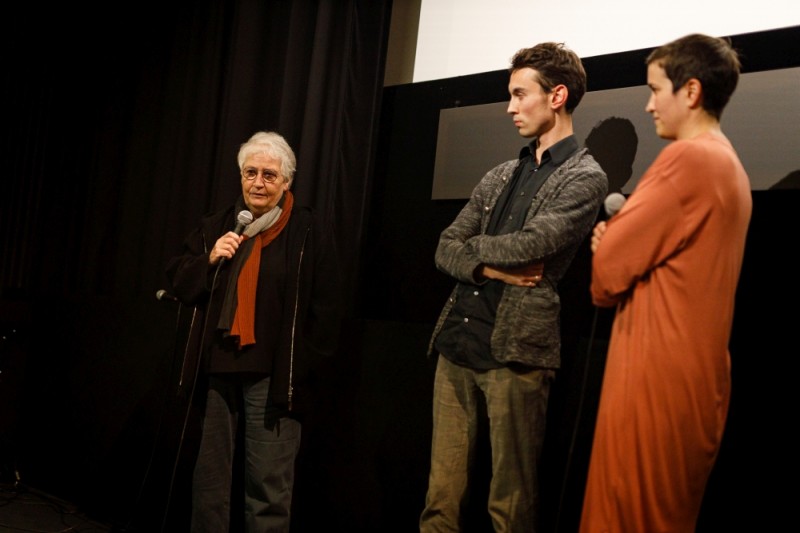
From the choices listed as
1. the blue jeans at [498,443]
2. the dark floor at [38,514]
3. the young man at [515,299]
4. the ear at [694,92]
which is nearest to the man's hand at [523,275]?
the young man at [515,299]

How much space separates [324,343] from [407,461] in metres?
0.55

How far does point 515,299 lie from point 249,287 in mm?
1005

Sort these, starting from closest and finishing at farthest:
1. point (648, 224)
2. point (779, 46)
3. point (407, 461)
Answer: point (648, 224), point (779, 46), point (407, 461)

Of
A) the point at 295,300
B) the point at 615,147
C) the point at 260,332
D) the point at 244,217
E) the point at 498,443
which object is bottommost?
the point at 498,443

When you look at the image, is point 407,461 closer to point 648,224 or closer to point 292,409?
point 292,409

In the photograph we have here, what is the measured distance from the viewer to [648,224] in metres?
1.85

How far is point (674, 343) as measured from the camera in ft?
6.00

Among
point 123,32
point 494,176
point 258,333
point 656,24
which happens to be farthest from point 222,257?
point 123,32

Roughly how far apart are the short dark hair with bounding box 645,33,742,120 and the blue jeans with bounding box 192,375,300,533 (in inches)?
66.6

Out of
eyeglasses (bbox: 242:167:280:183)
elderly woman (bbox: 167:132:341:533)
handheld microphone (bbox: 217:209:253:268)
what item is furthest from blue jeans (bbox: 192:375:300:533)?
eyeglasses (bbox: 242:167:280:183)

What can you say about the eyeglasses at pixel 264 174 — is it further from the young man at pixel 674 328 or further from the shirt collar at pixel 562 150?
the young man at pixel 674 328

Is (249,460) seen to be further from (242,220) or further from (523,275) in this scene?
(523,275)

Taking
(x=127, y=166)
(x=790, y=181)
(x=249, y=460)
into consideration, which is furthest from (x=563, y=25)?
(x=127, y=166)

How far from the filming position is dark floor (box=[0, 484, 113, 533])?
360cm
